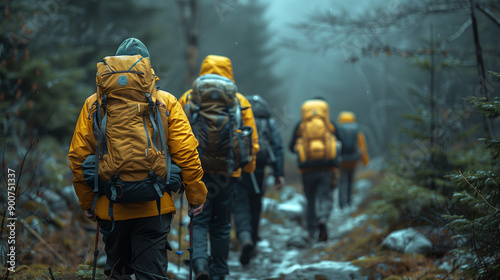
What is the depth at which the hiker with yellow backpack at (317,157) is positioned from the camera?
7.73 meters

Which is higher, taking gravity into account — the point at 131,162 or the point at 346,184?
the point at 131,162

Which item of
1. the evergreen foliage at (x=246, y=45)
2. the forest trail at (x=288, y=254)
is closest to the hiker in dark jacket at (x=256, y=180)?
the forest trail at (x=288, y=254)

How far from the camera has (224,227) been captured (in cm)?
490

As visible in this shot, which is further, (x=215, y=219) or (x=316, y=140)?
(x=316, y=140)

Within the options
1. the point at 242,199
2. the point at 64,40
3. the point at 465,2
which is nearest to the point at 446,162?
the point at 465,2

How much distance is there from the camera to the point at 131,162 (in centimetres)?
298

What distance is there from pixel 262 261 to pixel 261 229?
2685 millimetres

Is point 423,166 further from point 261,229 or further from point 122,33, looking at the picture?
point 122,33

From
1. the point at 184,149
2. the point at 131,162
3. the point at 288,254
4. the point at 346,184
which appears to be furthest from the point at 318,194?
the point at 131,162

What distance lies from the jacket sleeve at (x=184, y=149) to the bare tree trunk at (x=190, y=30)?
7715mm

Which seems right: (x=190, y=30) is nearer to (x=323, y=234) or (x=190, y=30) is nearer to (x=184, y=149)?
(x=323, y=234)

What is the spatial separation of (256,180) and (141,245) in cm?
331

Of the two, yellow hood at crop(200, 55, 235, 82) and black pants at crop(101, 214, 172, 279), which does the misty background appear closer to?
black pants at crop(101, 214, 172, 279)

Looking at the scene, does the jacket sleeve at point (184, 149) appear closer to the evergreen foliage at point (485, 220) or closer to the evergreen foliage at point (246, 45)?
the evergreen foliage at point (485, 220)
